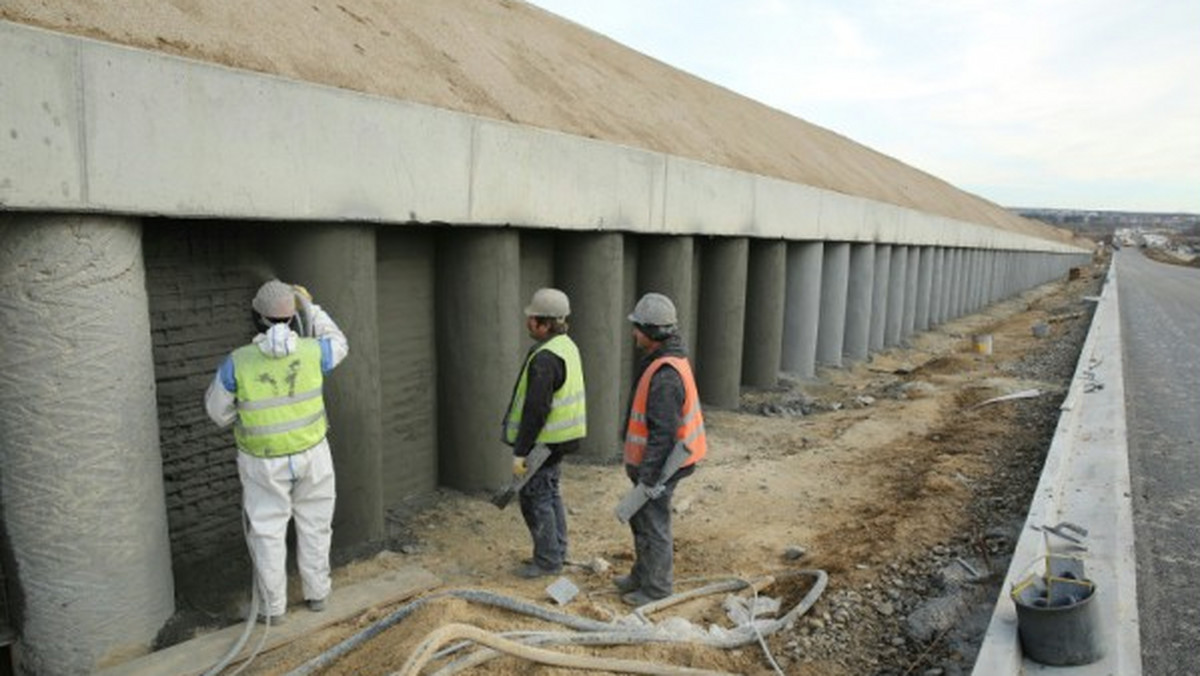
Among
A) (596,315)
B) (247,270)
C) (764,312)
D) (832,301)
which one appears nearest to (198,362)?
(247,270)

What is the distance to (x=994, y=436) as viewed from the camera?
27.3 ft

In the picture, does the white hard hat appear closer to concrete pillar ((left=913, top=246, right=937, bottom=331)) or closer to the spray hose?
the spray hose

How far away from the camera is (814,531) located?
6070 millimetres

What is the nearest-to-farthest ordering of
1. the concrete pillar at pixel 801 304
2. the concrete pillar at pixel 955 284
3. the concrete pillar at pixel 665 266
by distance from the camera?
the concrete pillar at pixel 665 266 < the concrete pillar at pixel 801 304 < the concrete pillar at pixel 955 284

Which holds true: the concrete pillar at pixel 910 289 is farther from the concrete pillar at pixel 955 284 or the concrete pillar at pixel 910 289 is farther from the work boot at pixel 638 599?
the work boot at pixel 638 599

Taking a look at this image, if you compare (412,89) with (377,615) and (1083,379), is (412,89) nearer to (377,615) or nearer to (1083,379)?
(377,615)

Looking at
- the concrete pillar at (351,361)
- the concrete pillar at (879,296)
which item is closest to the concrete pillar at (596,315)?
the concrete pillar at (351,361)

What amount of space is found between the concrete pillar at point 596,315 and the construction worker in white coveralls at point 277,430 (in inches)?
142

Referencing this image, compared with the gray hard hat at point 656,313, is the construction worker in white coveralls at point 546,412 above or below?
below

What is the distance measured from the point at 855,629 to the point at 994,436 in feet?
16.7

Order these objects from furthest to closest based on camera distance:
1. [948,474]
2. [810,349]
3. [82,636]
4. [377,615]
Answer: [810,349]
[948,474]
[377,615]
[82,636]

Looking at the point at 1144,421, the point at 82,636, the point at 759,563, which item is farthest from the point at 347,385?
the point at 1144,421

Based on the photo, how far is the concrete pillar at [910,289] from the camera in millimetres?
19672

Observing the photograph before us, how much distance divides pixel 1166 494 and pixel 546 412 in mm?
5317
